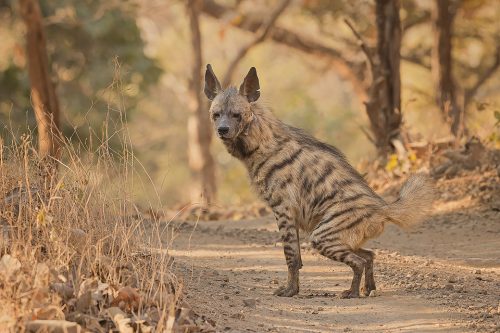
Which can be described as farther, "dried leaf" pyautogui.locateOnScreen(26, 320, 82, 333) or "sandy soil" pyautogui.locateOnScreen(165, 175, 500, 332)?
"sandy soil" pyautogui.locateOnScreen(165, 175, 500, 332)

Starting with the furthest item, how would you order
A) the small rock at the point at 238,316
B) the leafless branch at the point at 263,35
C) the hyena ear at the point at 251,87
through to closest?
the leafless branch at the point at 263,35
the hyena ear at the point at 251,87
the small rock at the point at 238,316

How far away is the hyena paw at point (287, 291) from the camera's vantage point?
7.31 m

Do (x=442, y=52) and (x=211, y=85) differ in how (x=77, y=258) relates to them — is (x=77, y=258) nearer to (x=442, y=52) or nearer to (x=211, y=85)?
(x=211, y=85)

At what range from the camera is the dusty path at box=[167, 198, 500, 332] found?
630cm

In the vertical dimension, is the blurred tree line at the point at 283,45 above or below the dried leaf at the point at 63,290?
above

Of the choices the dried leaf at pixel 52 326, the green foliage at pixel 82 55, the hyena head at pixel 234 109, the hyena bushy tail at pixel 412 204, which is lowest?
the dried leaf at pixel 52 326

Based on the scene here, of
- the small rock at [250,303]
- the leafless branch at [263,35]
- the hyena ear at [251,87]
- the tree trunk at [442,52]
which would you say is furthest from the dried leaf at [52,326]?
A: the leafless branch at [263,35]

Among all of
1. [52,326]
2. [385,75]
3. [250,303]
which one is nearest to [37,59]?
[385,75]

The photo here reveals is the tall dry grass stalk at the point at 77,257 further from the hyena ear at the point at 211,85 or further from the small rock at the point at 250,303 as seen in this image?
the hyena ear at the point at 211,85

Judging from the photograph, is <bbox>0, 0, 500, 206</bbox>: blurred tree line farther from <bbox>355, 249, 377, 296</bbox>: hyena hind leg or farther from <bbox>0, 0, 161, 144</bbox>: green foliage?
<bbox>355, 249, 377, 296</bbox>: hyena hind leg

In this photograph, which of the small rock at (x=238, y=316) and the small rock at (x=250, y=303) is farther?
the small rock at (x=250, y=303)

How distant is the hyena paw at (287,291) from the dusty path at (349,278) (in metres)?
0.07

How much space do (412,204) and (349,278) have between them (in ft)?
2.99

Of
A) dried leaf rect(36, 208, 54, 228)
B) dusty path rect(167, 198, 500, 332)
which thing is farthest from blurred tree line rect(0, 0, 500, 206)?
dried leaf rect(36, 208, 54, 228)
